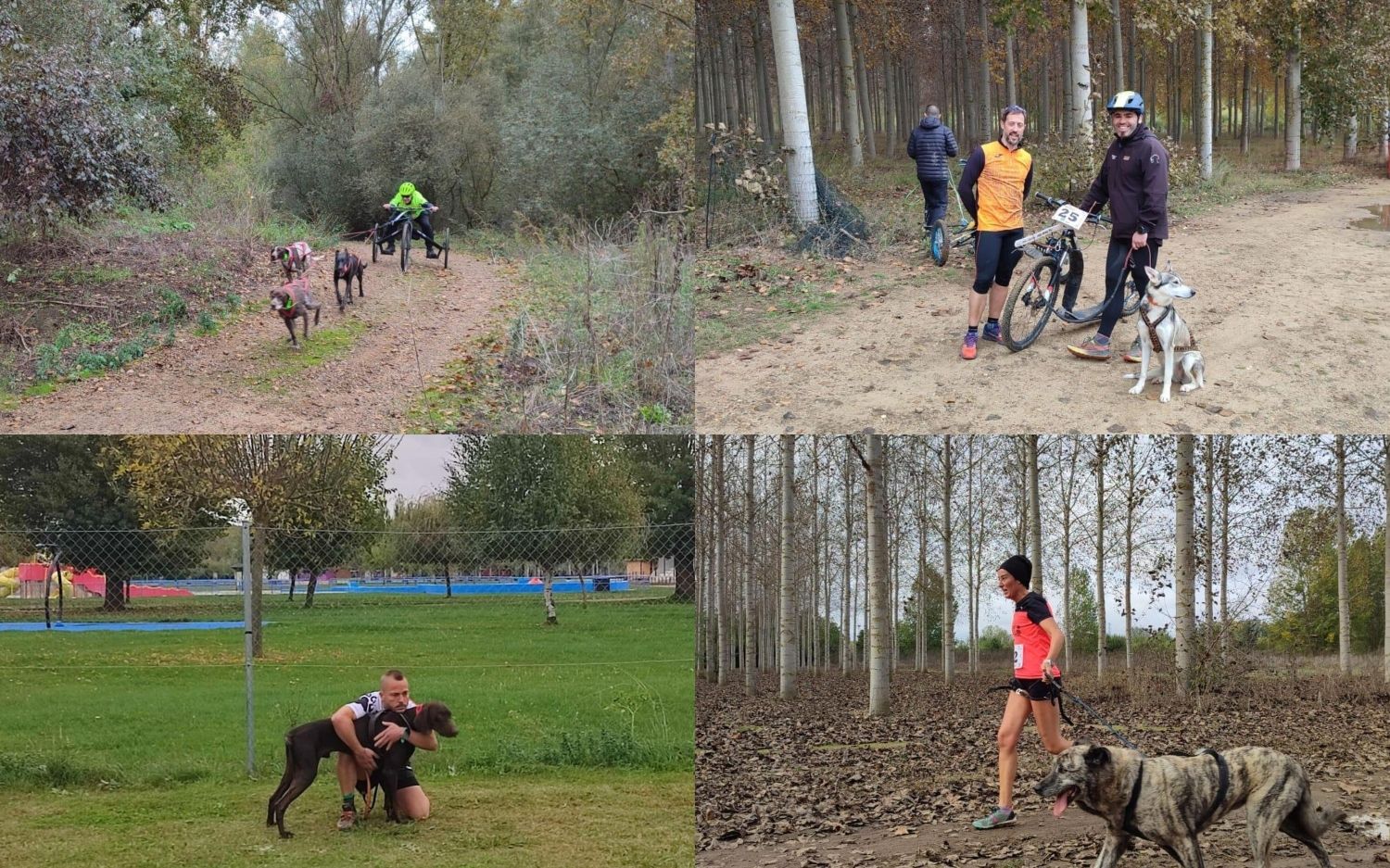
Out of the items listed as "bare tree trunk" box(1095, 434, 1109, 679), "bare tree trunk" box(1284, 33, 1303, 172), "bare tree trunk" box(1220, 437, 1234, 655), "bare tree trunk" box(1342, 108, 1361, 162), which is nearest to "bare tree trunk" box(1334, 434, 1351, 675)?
"bare tree trunk" box(1220, 437, 1234, 655)

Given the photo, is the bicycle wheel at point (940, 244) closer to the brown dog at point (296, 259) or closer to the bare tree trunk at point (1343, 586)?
the bare tree trunk at point (1343, 586)

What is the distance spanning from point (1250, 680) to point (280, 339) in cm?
902

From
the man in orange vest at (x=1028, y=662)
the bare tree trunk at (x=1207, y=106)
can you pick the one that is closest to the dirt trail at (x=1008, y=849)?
the man in orange vest at (x=1028, y=662)

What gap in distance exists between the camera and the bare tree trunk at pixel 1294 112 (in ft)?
72.0

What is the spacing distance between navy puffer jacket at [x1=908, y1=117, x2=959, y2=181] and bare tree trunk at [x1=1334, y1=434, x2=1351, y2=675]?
440cm

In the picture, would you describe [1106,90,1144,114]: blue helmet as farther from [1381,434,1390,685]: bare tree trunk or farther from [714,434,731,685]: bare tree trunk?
[714,434,731,685]: bare tree trunk

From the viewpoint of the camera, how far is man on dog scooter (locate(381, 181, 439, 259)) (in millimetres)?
13469

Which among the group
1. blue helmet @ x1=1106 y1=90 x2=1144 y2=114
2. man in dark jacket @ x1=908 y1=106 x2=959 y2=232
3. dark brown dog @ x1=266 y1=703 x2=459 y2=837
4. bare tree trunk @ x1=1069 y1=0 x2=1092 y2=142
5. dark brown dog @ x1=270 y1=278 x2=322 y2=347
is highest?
bare tree trunk @ x1=1069 y1=0 x2=1092 y2=142

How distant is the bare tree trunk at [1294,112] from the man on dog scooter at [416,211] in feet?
55.2

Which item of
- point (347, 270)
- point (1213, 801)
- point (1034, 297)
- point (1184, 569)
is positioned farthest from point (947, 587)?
point (347, 270)

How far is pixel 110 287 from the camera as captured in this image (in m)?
11.7

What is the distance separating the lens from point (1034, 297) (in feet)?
25.8

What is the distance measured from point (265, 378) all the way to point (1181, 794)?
8.30 metres

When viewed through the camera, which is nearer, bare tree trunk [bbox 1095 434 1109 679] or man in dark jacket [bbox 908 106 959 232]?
bare tree trunk [bbox 1095 434 1109 679]
